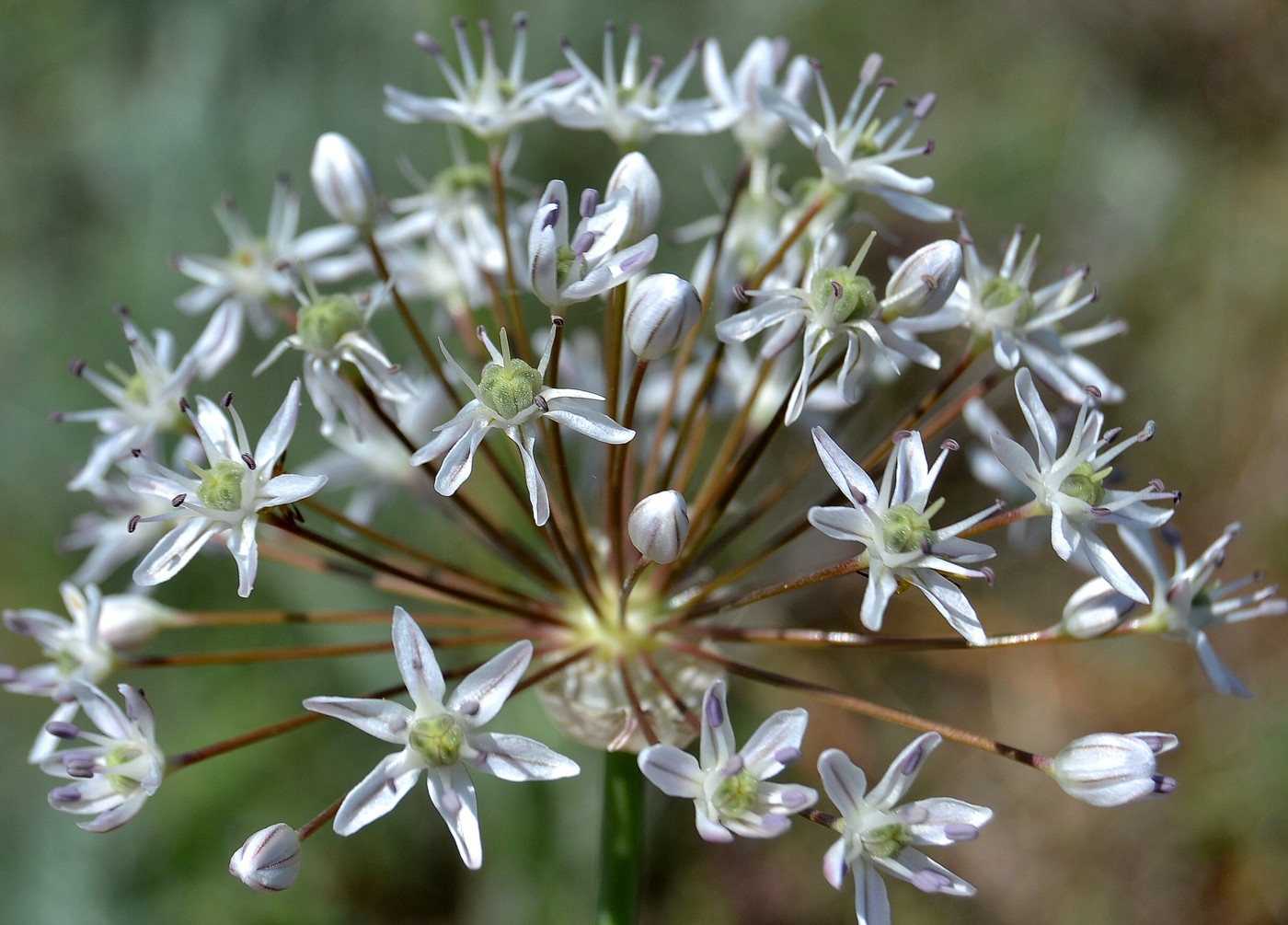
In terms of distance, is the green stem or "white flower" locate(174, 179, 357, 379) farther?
"white flower" locate(174, 179, 357, 379)

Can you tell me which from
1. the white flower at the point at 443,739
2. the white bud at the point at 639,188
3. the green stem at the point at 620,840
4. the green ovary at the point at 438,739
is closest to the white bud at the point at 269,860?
the white flower at the point at 443,739

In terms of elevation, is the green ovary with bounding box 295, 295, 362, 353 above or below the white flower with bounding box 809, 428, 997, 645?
above

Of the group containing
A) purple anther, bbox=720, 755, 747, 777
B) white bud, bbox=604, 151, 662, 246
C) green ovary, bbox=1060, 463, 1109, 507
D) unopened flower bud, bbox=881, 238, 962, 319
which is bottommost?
purple anther, bbox=720, 755, 747, 777

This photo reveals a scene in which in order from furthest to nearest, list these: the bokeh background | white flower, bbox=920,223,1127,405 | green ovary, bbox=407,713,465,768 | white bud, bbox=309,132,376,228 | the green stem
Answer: the bokeh background < white bud, bbox=309,132,376,228 < white flower, bbox=920,223,1127,405 < the green stem < green ovary, bbox=407,713,465,768

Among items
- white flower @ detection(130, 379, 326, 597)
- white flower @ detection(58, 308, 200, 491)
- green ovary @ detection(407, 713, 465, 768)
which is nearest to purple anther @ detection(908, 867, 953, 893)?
green ovary @ detection(407, 713, 465, 768)

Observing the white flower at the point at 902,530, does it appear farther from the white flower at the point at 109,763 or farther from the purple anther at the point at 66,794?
the purple anther at the point at 66,794

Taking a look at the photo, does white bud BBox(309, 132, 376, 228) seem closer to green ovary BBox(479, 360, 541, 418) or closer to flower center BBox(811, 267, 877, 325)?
green ovary BBox(479, 360, 541, 418)

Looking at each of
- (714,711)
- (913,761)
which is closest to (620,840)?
(714,711)

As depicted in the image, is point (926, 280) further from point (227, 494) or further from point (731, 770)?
point (227, 494)
